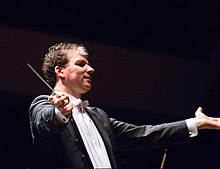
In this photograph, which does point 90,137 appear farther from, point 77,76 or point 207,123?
point 207,123

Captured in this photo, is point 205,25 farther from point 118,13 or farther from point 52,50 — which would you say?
point 52,50

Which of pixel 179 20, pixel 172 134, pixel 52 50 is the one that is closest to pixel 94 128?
pixel 172 134

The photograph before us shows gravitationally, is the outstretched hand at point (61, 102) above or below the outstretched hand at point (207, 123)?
above

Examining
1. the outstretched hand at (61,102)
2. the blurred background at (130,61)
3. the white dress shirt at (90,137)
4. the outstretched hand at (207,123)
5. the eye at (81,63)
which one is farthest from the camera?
the blurred background at (130,61)

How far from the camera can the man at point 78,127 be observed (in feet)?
5.30

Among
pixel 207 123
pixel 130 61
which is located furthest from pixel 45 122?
pixel 130 61

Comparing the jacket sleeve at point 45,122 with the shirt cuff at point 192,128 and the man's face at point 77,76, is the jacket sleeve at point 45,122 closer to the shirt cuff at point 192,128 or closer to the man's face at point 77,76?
the man's face at point 77,76

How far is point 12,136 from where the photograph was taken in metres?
3.19

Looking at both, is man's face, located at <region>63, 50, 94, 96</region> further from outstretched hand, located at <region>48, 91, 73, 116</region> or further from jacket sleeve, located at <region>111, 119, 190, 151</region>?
outstretched hand, located at <region>48, 91, 73, 116</region>

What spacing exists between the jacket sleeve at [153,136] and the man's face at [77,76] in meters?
0.21

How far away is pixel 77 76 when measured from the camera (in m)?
1.94

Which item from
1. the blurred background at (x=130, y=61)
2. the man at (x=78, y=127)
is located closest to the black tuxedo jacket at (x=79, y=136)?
the man at (x=78, y=127)

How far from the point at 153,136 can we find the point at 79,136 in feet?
0.98

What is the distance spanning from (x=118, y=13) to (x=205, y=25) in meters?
0.54
